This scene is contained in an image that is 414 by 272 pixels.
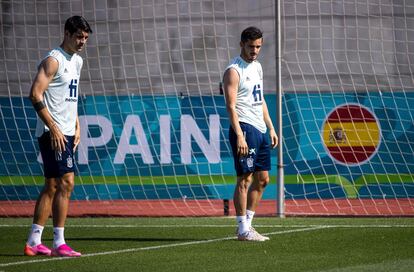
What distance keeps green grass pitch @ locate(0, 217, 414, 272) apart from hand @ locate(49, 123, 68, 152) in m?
0.90

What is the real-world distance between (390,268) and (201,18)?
7396 millimetres

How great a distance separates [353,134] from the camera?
15047 mm

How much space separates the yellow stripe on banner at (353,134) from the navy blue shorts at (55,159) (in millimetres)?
5703

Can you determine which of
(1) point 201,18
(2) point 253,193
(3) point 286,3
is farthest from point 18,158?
A: (2) point 253,193

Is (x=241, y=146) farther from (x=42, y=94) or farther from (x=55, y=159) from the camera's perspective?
(x=42, y=94)

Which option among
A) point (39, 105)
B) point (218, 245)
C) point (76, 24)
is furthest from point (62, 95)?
point (218, 245)

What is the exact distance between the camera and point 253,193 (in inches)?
451

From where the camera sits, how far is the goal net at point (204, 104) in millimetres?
15031

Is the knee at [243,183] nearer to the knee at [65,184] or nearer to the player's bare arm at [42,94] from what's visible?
the knee at [65,184]

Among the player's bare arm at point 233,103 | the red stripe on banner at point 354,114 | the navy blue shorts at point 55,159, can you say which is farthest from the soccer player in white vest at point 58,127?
the red stripe on banner at point 354,114

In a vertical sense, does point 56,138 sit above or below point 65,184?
above

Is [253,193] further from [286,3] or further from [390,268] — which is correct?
[286,3]

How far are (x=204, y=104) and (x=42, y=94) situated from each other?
219 inches

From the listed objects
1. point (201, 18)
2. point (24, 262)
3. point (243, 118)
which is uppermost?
point (201, 18)
